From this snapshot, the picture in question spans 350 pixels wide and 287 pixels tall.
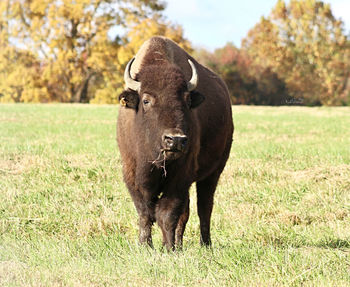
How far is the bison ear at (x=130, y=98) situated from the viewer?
18.2ft

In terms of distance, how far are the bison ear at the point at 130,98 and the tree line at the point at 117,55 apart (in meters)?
43.9

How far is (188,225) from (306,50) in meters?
49.8

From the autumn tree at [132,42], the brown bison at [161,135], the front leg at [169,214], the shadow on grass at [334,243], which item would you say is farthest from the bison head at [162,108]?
the autumn tree at [132,42]

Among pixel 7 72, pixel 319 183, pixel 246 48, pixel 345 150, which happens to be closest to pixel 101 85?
pixel 7 72

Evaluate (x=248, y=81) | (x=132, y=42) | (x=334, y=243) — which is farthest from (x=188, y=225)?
(x=248, y=81)

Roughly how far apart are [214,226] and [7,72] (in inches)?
2045

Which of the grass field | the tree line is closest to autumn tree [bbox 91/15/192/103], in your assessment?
the tree line

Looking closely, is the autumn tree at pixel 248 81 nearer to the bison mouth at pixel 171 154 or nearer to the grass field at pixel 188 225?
the grass field at pixel 188 225

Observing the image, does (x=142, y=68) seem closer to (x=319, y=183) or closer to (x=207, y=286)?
(x=207, y=286)

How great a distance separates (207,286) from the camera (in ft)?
14.4

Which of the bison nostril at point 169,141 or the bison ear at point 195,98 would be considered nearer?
the bison nostril at point 169,141

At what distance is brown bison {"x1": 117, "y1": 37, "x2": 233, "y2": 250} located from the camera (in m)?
5.23

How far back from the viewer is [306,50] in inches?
2133

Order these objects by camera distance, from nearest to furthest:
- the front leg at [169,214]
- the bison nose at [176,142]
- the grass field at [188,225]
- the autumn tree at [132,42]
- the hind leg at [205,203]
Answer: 1. the grass field at [188,225]
2. the bison nose at [176,142]
3. the front leg at [169,214]
4. the hind leg at [205,203]
5. the autumn tree at [132,42]
